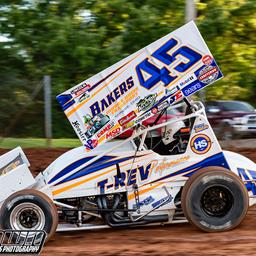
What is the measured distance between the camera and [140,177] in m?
7.66

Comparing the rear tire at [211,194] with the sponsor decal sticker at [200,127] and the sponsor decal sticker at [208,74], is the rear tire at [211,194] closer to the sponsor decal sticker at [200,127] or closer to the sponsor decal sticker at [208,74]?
the sponsor decal sticker at [200,127]

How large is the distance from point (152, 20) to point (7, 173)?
977cm

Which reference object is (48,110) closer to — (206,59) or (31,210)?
(31,210)

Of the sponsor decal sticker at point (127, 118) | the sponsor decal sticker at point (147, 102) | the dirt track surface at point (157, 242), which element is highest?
the sponsor decal sticker at point (147, 102)

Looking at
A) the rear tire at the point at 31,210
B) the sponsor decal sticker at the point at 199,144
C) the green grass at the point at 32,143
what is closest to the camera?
the rear tire at the point at 31,210

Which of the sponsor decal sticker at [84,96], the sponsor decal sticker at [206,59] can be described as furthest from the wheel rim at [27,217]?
the sponsor decal sticker at [206,59]

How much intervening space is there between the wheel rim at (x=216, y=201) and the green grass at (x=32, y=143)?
24.2ft

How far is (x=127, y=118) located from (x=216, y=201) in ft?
5.27

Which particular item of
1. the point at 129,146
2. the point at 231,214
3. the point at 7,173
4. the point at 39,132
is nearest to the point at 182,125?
the point at 129,146

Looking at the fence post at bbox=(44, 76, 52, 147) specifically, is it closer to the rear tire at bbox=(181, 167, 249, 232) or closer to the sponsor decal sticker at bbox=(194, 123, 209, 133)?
the sponsor decal sticker at bbox=(194, 123, 209, 133)

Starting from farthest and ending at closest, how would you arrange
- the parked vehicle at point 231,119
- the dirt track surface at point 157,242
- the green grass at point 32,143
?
the parked vehicle at point 231,119, the green grass at point 32,143, the dirt track surface at point 157,242

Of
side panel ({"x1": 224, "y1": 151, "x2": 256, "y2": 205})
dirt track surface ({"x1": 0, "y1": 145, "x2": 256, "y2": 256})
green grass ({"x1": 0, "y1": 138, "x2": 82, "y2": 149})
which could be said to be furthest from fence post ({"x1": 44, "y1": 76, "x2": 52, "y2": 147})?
side panel ({"x1": 224, "y1": 151, "x2": 256, "y2": 205})

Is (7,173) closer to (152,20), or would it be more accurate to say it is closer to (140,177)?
(140,177)

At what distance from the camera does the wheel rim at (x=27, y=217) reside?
734 cm
